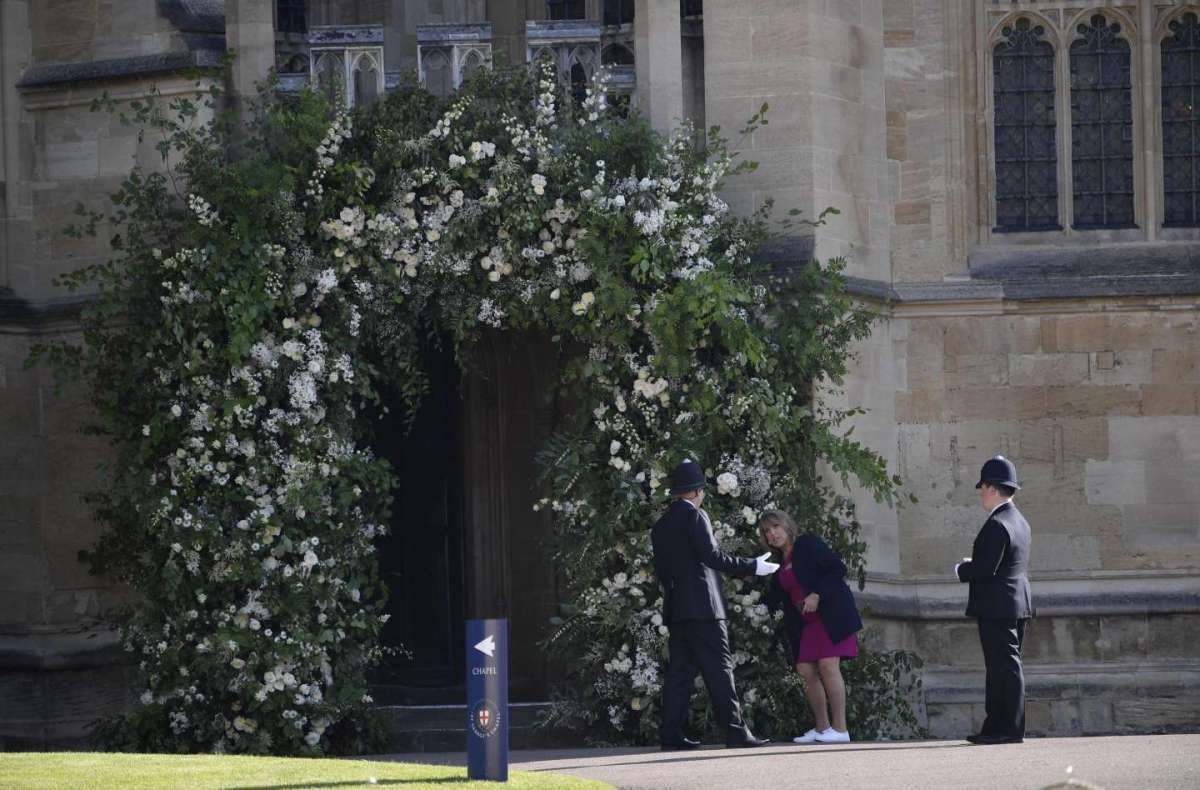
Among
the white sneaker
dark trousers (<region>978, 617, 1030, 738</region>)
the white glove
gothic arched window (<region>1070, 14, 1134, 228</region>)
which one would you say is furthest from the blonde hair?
gothic arched window (<region>1070, 14, 1134, 228</region>)

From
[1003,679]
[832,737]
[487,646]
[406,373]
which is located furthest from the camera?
[406,373]

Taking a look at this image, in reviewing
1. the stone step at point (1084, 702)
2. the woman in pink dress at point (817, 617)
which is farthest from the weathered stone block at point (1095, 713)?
the woman in pink dress at point (817, 617)

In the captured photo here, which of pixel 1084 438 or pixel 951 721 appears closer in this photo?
pixel 951 721

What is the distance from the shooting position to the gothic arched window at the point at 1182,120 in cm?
1600

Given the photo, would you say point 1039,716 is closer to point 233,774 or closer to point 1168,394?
point 1168,394

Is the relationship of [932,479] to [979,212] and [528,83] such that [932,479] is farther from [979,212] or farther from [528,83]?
[528,83]

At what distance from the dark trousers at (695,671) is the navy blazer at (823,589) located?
2.19 feet

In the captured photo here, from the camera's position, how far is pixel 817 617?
12.9 m

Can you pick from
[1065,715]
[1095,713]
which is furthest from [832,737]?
[1095,713]

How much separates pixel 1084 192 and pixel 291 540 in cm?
608

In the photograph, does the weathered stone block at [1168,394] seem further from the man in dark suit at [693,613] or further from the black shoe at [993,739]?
Answer: the man in dark suit at [693,613]

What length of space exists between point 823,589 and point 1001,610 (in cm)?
110

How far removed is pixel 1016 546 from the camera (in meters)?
12.3

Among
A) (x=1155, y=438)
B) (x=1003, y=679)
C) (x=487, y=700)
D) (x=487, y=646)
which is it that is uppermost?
(x=1155, y=438)
